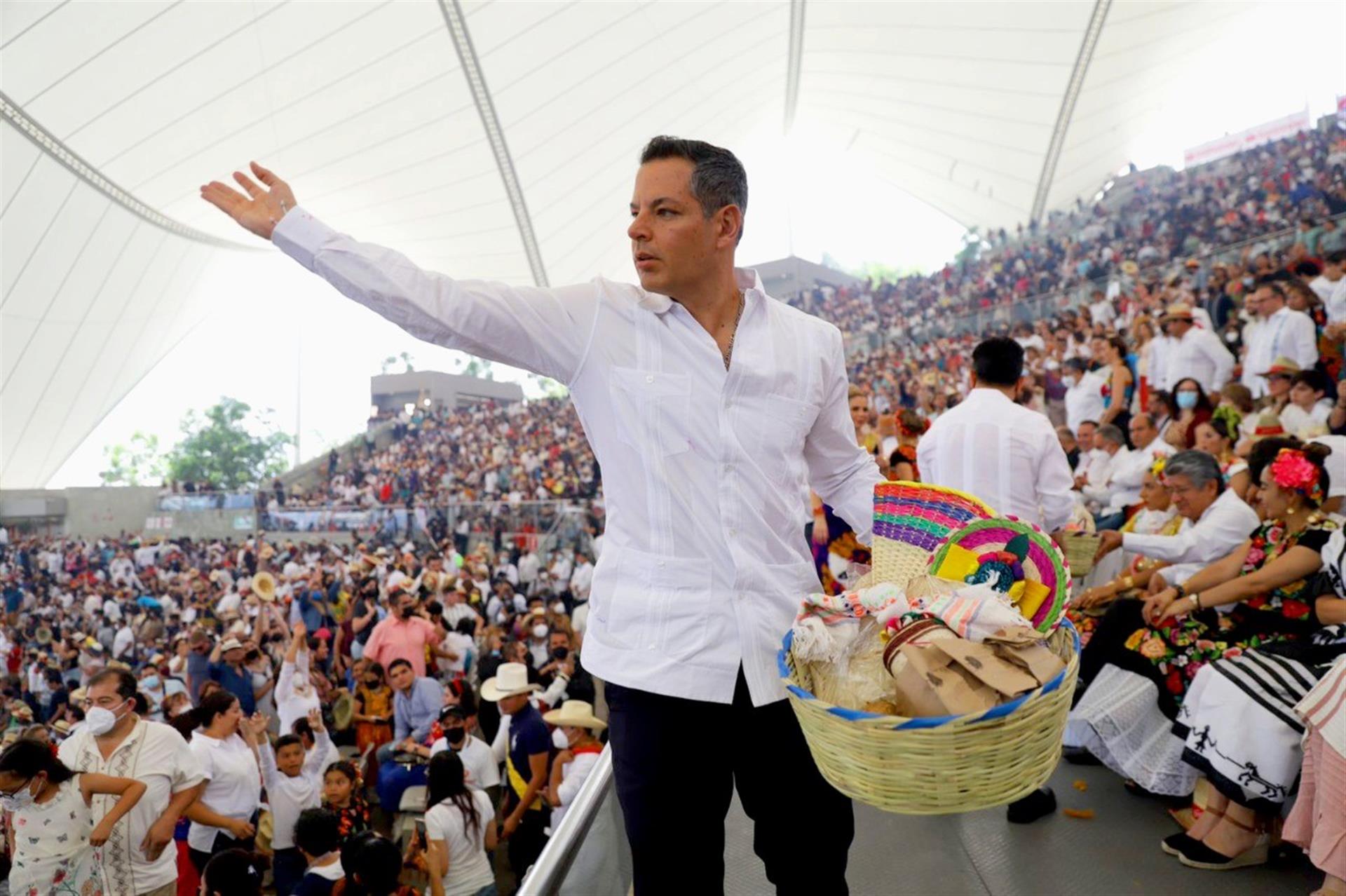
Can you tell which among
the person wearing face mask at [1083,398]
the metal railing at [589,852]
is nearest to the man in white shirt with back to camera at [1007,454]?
the metal railing at [589,852]

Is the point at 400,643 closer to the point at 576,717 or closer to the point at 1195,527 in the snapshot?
the point at 576,717

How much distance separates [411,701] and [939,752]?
20.3 feet

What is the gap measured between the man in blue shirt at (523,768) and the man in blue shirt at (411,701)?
161 cm

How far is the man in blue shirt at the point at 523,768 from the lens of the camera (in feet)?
15.4

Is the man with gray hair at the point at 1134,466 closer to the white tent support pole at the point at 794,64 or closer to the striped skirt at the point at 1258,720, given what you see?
the striped skirt at the point at 1258,720

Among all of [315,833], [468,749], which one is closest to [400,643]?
[468,749]

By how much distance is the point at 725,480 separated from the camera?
4.76 ft

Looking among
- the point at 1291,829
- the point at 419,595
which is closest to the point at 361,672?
the point at 419,595

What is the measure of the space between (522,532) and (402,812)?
8.31 metres

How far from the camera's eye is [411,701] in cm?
670

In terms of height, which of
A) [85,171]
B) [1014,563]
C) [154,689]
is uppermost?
[85,171]

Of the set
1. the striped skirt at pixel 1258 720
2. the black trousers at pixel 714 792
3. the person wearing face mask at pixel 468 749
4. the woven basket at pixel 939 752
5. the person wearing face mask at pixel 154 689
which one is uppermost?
the woven basket at pixel 939 752

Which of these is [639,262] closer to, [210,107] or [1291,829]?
[1291,829]

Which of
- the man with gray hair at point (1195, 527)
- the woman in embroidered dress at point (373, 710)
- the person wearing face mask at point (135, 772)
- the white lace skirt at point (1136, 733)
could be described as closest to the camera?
the white lace skirt at point (1136, 733)
